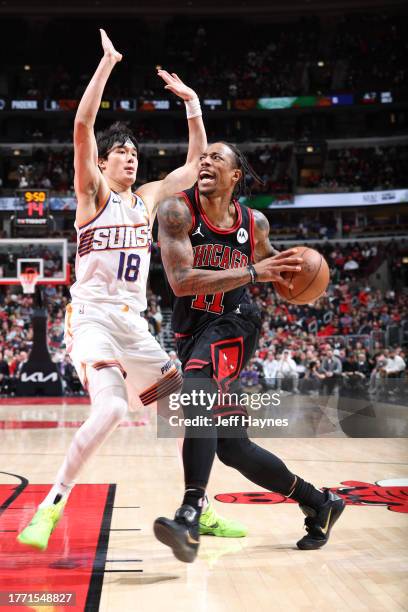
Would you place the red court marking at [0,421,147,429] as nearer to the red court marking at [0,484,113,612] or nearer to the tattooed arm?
the red court marking at [0,484,113,612]

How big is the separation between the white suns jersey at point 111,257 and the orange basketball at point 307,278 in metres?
0.86

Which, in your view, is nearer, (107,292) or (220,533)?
(107,292)

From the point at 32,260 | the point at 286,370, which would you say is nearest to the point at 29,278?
the point at 32,260

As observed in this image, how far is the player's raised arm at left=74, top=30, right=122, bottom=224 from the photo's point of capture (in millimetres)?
3799

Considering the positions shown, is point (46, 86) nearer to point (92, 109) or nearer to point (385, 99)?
point (385, 99)

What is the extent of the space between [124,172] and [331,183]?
96.9 feet

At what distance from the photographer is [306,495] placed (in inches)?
155

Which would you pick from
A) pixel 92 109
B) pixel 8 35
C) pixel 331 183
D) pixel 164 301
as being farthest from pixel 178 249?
pixel 8 35

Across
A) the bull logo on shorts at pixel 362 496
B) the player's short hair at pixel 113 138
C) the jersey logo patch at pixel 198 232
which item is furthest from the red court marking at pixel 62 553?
the player's short hair at pixel 113 138

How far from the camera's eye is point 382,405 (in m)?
12.4

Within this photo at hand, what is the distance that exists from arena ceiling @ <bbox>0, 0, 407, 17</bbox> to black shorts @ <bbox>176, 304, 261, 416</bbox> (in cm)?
3271

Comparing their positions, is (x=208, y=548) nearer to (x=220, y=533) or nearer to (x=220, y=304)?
(x=220, y=533)

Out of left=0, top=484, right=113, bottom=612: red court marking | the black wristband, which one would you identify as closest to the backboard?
left=0, top=484, right=113, bottom=612: red court marking

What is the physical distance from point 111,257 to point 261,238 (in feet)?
2.77
